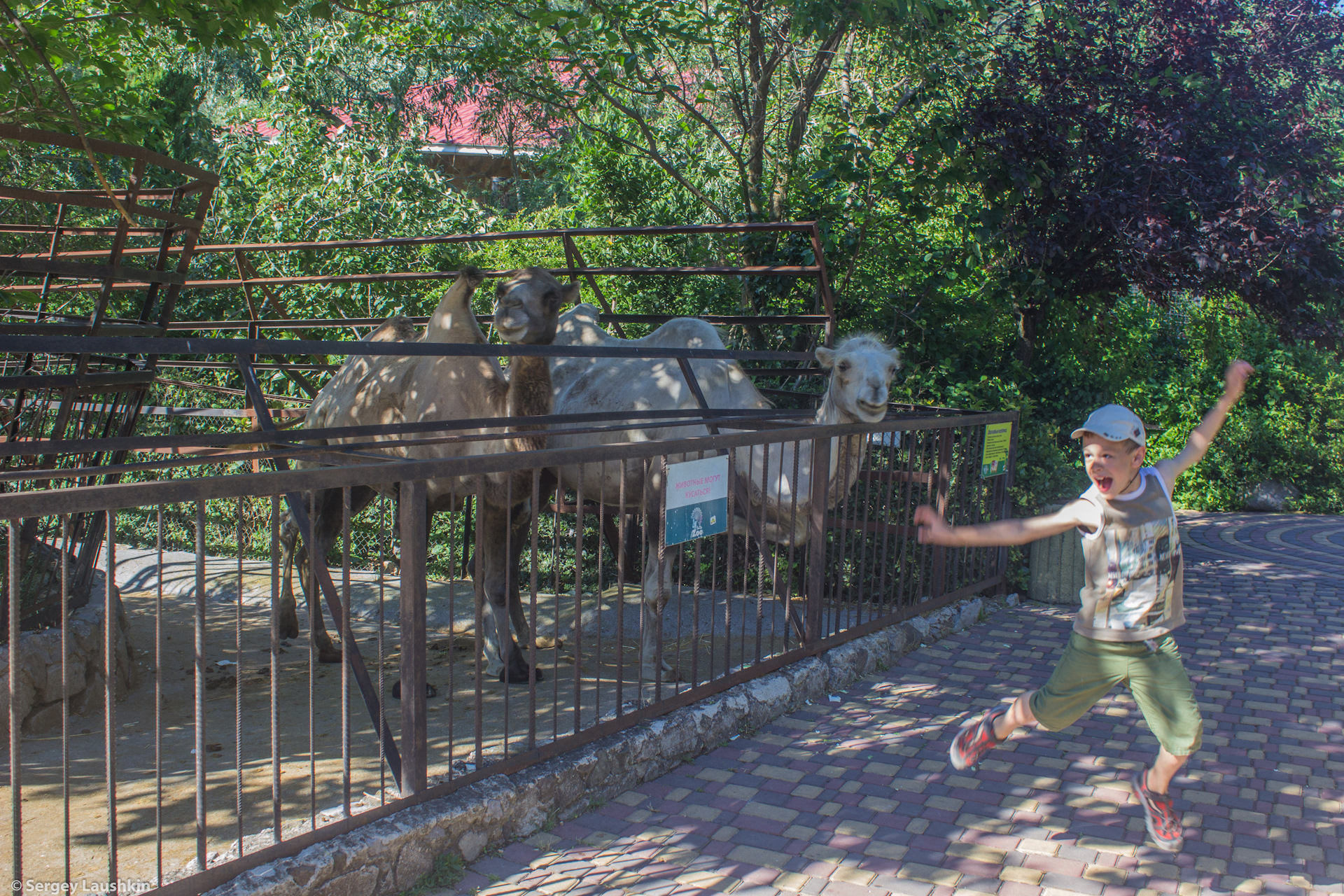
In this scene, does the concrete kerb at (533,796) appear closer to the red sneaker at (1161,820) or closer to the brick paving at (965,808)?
the brick paving at (965,808)

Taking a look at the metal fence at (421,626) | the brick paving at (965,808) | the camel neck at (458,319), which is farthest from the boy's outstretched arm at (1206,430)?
the camel neck at (458,319)

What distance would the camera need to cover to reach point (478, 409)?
5797 mm

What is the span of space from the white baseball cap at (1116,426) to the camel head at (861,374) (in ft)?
6.08

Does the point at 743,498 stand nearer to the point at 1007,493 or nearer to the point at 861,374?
the point at 861,374

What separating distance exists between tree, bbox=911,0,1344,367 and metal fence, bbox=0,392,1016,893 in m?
2.01

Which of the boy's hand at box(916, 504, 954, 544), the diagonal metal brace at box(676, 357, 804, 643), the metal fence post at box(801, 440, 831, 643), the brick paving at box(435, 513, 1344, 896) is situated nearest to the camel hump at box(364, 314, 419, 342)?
the diagonal metal brace at box(676, 357, 804, 643)

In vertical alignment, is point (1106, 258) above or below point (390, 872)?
above

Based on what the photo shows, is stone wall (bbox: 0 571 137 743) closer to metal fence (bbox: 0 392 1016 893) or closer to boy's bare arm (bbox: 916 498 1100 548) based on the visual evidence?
metal fence (bbox: 0 392 1016 893)

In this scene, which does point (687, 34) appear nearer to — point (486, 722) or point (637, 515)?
point (637, 515)

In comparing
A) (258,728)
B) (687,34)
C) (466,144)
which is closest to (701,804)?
(258,728)

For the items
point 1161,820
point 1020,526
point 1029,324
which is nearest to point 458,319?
point 1020,526

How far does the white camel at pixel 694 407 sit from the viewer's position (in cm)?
559

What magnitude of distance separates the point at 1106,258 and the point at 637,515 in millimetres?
4805

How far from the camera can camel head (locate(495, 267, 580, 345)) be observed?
5.23m
